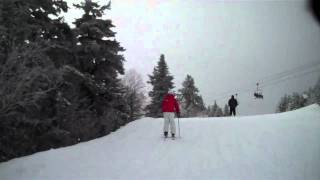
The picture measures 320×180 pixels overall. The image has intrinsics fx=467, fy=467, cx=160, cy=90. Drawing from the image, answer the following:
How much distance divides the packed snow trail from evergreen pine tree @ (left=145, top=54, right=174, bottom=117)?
113ft

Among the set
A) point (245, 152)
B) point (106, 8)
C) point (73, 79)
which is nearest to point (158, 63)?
point (106, 8)

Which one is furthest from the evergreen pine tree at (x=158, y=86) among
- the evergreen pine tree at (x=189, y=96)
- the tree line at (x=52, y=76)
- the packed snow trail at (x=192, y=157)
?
the packed snow trail at (x=192, y=157)

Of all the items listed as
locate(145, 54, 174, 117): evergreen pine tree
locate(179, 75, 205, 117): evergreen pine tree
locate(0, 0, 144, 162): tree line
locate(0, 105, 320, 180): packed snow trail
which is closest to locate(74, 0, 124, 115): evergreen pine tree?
locate(0, 0, 144, 162): tree line

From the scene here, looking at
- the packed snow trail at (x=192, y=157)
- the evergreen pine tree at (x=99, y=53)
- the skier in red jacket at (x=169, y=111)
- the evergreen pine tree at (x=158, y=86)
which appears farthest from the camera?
the evergreen pine tree at (x=158, y=86)

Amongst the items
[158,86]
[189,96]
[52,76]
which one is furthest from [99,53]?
[189,96]

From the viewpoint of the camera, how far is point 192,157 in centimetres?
1480

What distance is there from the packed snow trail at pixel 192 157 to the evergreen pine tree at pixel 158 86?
113 feet

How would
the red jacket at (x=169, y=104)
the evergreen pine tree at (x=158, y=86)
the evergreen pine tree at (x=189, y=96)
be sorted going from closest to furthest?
the red jacket at (x=169, y=104) → the evergreen pine tree at (x=158, y=86) → the evergreen pine tree at (x=189, y=96)

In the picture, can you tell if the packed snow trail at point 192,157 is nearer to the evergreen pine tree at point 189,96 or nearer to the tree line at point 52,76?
the tree line at point 52,76

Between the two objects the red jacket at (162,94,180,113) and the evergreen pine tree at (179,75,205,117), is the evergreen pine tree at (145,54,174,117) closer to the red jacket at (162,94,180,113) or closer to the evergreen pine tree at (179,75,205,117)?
the evergreen pine tree at (179,75,205,117)

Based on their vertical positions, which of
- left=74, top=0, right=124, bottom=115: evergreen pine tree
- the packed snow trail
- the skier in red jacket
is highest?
left=74, top=0, right=124, bottom=115: evergreen pine tree

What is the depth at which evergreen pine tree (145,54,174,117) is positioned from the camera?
55.2 m

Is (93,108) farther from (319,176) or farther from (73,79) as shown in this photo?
(319,176)

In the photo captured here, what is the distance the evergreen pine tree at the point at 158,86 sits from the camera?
5516 centimetres
